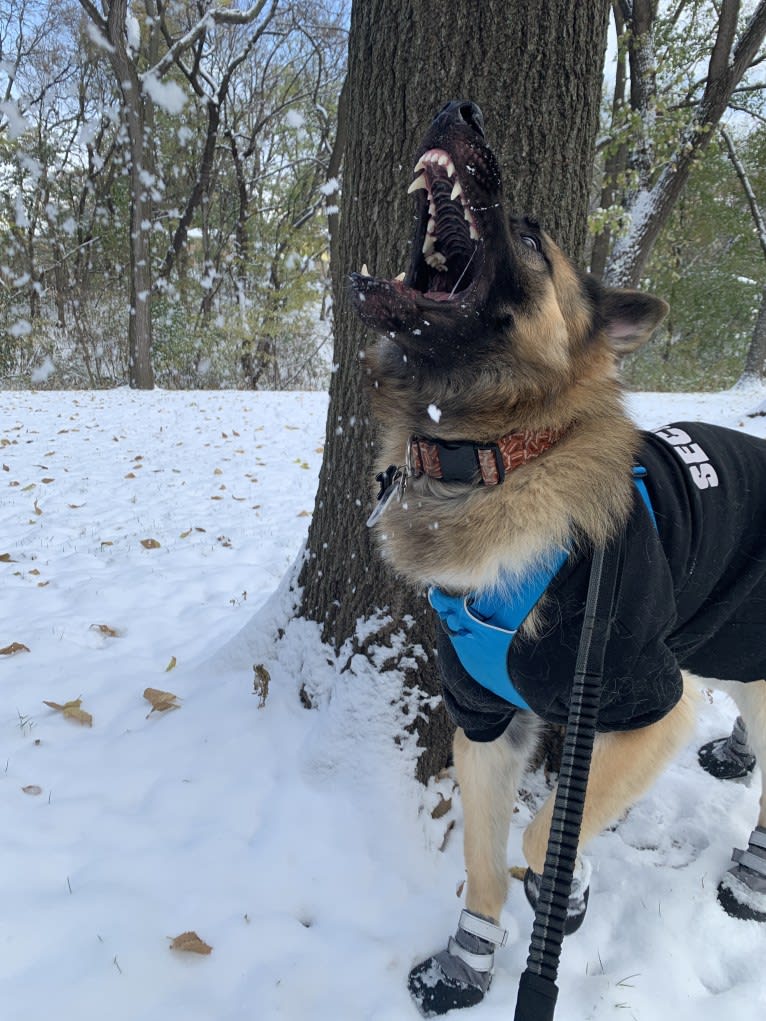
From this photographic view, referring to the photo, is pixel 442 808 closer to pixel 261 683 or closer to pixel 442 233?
pixel 261 683

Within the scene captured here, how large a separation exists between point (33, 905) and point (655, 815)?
2034mm

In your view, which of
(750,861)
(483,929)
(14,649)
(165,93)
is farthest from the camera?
(165,93)

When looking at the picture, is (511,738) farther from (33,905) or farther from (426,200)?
(426,200)

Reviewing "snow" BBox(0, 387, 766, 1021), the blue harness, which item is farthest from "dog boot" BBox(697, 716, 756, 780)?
the blue harness

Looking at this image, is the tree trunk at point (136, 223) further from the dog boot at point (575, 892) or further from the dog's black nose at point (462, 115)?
the dog boot at point (575, 892)

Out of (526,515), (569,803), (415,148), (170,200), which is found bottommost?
(569,803)

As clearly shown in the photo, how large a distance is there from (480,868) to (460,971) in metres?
0.25

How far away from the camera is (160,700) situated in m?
2.68

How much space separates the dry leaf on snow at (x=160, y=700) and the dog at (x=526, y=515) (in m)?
1.35

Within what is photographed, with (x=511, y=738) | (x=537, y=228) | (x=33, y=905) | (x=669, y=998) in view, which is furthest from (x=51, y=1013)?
(x=537, y=228)

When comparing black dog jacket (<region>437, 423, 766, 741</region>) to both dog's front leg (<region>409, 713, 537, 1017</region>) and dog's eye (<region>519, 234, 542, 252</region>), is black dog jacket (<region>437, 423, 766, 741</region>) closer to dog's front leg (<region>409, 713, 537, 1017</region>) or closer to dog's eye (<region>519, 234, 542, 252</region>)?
dog's front leg (<region>409, 713, 537, 1017</region>)

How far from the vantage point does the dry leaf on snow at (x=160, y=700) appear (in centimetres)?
264

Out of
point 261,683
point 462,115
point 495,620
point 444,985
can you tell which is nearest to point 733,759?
point 444,985

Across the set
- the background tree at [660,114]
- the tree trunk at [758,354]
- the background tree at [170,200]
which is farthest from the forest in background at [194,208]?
the background tree at [660,114]
